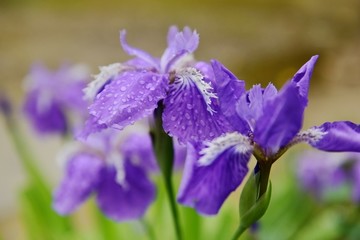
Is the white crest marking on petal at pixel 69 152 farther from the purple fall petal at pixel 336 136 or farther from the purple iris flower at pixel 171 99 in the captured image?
the purple fall petal at pixel 336 136

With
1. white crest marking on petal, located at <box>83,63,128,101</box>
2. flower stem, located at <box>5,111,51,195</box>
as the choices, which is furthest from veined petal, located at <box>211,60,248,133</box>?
flower stem, located at <box>5,111,51,195</box>

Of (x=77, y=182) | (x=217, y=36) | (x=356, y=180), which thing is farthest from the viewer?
(x=217, y=36)

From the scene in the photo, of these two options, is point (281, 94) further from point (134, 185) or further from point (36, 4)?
point (36, 4)

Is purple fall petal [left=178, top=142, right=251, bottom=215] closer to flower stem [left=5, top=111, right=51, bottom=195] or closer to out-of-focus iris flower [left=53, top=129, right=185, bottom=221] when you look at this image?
out-of-focus iris flower [left=53, top=129, right=185, bottom=221]

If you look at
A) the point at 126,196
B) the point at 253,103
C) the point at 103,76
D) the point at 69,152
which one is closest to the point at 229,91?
the point at 253,103

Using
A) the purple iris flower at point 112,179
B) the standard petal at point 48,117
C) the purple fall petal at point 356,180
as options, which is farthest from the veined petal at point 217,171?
the standard petal at point 48,117

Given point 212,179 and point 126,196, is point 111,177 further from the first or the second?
point 212,179
